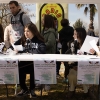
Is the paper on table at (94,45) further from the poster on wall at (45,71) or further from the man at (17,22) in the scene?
the man at (17,22)

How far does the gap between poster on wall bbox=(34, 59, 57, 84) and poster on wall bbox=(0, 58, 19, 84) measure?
268mm

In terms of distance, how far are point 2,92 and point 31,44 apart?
1.14 meters

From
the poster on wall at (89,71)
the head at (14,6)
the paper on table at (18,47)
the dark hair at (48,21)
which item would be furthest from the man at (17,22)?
the poster on wall at (89,71)

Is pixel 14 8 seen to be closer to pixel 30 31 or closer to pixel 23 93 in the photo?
pixel 30 31

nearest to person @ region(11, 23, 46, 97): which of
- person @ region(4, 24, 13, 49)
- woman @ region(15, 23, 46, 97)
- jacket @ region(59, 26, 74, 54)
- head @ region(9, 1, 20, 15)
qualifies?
woman @ region(15, 23, 46, 97)

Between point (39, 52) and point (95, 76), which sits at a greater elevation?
point (39, 52)

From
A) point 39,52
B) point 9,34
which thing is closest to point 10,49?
point 39,52

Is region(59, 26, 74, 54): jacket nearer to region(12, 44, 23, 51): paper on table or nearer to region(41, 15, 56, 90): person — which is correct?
region(41, 15, 56, 90): person

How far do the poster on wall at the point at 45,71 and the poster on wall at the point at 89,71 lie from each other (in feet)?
1.14

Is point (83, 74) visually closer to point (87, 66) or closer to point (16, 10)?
point (87, 66)

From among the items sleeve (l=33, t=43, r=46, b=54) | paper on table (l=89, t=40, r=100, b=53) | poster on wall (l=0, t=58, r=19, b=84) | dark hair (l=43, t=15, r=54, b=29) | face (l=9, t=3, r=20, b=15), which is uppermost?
face (l=9, t=3, r=20, b=15)

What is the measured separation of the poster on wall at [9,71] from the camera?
3.47 meters

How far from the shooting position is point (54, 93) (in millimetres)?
4508

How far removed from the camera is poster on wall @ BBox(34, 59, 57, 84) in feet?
11.3
